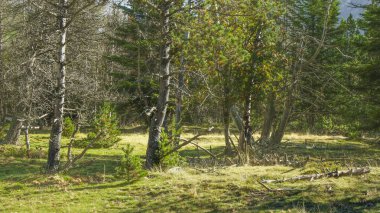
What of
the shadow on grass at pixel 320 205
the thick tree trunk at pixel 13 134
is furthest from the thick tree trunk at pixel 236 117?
the thick tree trunk at pixel 13 134

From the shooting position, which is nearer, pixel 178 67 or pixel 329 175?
pixel 329 175

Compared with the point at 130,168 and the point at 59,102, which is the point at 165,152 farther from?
the point at 59,102

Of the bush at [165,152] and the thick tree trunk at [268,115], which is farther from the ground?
the thick tree trunk at [268,115]

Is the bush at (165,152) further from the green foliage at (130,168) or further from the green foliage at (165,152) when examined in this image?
the green foliage at (130,168)

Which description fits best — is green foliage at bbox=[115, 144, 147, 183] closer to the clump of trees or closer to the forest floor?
the clump of trees

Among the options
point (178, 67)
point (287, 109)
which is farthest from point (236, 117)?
point (178, 67)

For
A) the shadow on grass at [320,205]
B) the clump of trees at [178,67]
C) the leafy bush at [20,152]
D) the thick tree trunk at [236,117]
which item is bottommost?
the leafy bush at [20,152]

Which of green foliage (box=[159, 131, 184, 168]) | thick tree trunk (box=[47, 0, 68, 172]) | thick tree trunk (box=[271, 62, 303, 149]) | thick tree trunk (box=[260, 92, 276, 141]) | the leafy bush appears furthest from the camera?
thick tree trunk (box=[260, 92, 276, 141])

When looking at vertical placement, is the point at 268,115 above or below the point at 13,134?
above

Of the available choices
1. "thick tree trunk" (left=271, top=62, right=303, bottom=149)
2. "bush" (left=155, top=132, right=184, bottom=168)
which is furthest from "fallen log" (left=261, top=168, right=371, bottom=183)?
"thick tree trunk" (left=271, top=62, right=303, bottom=149)

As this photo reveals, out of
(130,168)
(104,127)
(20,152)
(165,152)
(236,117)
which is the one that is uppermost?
(236,117)

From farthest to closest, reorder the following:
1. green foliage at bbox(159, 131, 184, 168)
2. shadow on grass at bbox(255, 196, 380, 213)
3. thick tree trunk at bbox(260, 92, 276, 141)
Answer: thick tree trunk at bbox(260, 92, 276, 141)
green foliage at bbox(159, 131, 184, 168)
shadow on grass at bbox(255, 196, 380, 213)

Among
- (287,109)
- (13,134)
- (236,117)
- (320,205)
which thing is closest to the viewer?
(320,205)

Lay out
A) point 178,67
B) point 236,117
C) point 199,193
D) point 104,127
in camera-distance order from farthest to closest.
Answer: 1. point 104,127
2. point 236,117
3. point 178,67
4. point 199,193
